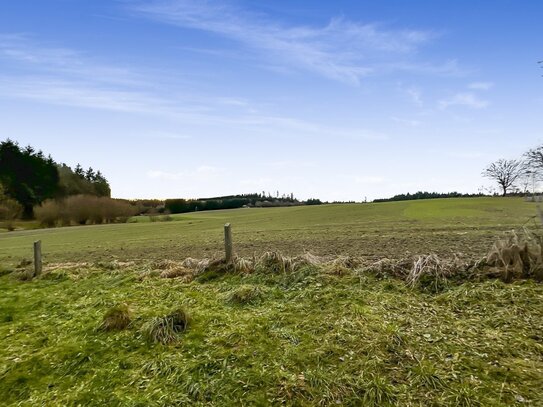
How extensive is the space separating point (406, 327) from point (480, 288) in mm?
1724

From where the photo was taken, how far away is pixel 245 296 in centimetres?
577

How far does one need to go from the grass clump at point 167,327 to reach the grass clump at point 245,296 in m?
1.00

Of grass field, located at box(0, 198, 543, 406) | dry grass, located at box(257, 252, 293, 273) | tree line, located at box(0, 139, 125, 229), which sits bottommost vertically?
grass field, located at box(0, 198, 543, 406)

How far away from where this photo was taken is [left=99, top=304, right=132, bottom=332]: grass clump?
504 cm

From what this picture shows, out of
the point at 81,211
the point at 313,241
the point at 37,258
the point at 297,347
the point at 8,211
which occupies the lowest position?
the point at 297,347

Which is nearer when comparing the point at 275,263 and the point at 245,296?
the point at 245,296

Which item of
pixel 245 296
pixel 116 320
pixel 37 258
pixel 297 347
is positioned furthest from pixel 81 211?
pixel 297 347

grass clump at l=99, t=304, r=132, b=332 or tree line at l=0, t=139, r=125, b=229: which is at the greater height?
tree line at l=0, t=139, r=125, b=229

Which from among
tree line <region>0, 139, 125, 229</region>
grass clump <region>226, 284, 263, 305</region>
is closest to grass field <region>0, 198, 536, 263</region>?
grass clump <region>226, 284, 263, 305</region>

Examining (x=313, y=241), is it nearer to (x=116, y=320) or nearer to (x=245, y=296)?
(x=245, y=296)

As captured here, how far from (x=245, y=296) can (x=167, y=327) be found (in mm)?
1418

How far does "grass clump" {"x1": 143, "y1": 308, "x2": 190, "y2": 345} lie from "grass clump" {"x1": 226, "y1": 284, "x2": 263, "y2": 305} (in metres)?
1.00

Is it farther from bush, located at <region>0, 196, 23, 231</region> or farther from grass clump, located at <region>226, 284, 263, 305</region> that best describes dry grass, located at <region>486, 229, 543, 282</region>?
bush, located at <region>0, 196, 23, 231</region>

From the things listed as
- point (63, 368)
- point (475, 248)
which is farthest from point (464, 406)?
point (475, 248)
